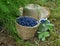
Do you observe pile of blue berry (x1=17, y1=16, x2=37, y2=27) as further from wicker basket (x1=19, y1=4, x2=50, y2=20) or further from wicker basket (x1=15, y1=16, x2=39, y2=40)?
wicker basket (x1=19, y1=4, x2=50, y2=20)

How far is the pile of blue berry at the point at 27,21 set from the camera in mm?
2260

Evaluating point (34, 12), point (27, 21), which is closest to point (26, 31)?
point (27, 21)

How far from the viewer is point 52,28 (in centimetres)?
247

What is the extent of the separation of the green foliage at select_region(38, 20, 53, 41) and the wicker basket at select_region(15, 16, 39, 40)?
10 centimetres

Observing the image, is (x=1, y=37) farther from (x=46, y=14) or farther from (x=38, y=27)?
(x=46, y=14)

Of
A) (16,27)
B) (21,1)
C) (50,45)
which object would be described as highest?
(21,1)

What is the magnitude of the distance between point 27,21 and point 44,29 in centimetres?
23

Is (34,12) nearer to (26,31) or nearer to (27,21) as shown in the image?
(27,21)

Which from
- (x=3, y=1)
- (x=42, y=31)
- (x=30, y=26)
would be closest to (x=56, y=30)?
(x=42, y=31)

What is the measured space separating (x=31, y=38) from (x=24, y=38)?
0.30ft

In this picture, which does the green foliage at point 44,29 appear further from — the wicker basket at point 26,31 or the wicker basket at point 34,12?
the wicker basket at point 34,12

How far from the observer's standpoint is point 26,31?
2209 millimetres

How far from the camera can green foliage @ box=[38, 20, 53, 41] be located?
90.4 inches

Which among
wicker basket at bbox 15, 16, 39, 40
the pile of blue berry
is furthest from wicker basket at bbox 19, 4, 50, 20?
wicker basket at bbox 15, 16, 39, 40
